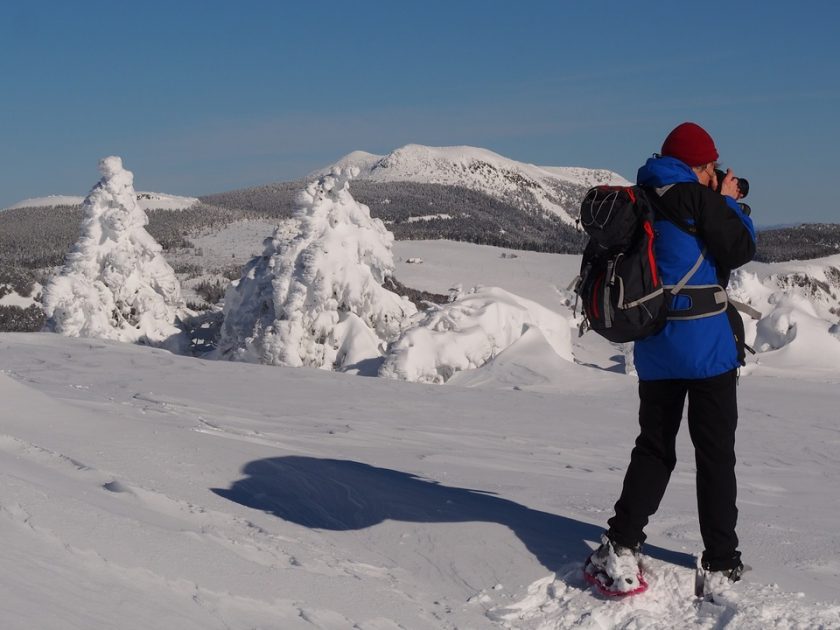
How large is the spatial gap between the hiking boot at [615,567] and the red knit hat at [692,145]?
1715 millimetres

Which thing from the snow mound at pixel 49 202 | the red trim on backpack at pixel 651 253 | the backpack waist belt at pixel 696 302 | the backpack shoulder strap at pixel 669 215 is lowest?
the backpack waist belt at pixel 696 302

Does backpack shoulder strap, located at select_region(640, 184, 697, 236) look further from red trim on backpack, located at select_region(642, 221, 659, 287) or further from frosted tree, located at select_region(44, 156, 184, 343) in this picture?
frosted tree, located at select_region(44, 156, 184, 343)

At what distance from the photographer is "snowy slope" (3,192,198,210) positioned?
140 meters

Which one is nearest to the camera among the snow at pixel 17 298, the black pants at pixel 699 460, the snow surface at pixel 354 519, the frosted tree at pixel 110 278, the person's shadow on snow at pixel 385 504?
the snow surface at pixel 354 519

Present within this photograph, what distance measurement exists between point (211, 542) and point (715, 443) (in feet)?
7.19

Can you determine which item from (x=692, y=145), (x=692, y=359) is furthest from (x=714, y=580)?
(x=692, y=145)

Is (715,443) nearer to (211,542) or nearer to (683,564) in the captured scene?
(683,564)

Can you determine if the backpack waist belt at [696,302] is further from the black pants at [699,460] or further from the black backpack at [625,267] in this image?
the black pants at [699,460]

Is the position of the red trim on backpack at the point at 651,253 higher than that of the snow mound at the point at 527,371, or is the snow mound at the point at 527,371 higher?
the red trim on backpack at the point at 651,253

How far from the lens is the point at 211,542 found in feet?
11.6

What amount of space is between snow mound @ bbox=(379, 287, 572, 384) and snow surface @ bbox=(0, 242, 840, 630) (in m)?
10.2

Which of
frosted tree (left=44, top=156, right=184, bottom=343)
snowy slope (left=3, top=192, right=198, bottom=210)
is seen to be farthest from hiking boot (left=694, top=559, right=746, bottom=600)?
snowy slope (left=3, top=192, right=198, bottom=210)

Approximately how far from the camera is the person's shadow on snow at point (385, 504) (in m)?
4.19

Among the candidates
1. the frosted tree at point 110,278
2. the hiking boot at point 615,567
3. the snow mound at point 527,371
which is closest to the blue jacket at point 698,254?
the hiking boot at point 615,567
